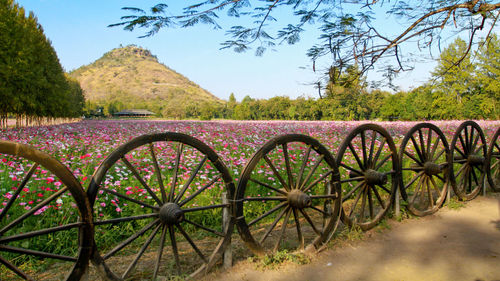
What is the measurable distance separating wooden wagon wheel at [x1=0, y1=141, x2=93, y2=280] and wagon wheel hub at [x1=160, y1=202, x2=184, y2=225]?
1.79 ft

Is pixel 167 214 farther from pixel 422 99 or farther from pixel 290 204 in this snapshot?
pixel 422 99

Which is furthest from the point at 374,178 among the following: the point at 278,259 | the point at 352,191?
the point at 278,259

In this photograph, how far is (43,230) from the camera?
1940 millimetres

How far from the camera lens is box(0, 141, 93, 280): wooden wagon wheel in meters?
1.84

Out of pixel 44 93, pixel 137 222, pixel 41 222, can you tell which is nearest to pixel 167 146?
pixel 137 222

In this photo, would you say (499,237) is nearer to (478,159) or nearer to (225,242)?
(478,159)

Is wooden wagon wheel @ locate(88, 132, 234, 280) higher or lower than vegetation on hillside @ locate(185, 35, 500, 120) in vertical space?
lower

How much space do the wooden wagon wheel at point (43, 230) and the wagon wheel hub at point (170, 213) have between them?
546mm

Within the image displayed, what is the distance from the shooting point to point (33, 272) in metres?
3.01

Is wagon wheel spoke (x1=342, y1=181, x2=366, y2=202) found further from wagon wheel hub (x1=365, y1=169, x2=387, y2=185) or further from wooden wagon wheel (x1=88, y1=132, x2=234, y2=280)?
wooden wagon wheel (x1=88, y1=132, x2=234, y2=280)

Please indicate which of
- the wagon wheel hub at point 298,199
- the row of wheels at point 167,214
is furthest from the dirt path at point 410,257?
the wagon wheel hub at point 298,199

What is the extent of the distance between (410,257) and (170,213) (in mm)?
2574

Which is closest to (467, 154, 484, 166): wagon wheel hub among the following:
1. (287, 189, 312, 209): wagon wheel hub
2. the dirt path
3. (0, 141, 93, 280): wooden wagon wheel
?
the dirt path

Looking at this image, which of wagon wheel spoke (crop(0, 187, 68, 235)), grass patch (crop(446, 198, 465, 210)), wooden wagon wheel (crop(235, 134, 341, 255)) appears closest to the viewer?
wagon wheel spoke (crop(0, 187, 68, 235))
